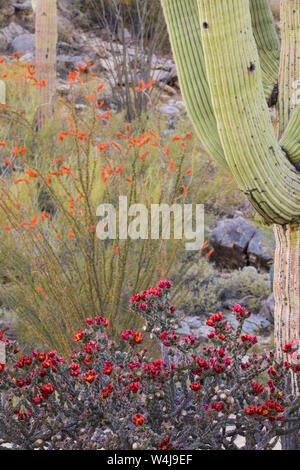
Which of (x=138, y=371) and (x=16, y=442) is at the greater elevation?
(x=138, y=371)

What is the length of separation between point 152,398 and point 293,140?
1.05 metres

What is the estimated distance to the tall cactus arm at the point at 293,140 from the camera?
208 cm

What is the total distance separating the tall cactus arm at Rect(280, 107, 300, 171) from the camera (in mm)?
2076

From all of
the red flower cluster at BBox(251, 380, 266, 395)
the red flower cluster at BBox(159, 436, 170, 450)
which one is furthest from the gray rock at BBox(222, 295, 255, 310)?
the red flower cluster at BBox(159, 436, 170, 450)

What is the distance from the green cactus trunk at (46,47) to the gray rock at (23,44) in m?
5.59

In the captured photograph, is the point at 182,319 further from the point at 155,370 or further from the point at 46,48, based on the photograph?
the point at 46,48

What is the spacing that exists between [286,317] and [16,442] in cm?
102

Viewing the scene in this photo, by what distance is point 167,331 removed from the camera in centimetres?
175

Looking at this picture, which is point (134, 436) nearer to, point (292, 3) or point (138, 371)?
point (138, 371)

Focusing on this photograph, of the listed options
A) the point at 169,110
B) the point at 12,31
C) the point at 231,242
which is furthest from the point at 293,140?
the point at 12,31

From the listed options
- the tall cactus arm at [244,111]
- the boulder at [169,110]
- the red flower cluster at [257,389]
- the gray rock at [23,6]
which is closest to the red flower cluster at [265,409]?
the red flower cluster at [257,389]

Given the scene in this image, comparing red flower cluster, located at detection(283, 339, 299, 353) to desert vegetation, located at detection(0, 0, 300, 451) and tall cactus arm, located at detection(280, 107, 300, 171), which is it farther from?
tall cactus arm, located at detection(280, 107, 300, 171)

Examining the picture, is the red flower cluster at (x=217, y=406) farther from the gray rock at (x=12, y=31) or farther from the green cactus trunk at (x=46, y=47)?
the gray rock at (x=12, y=31)
